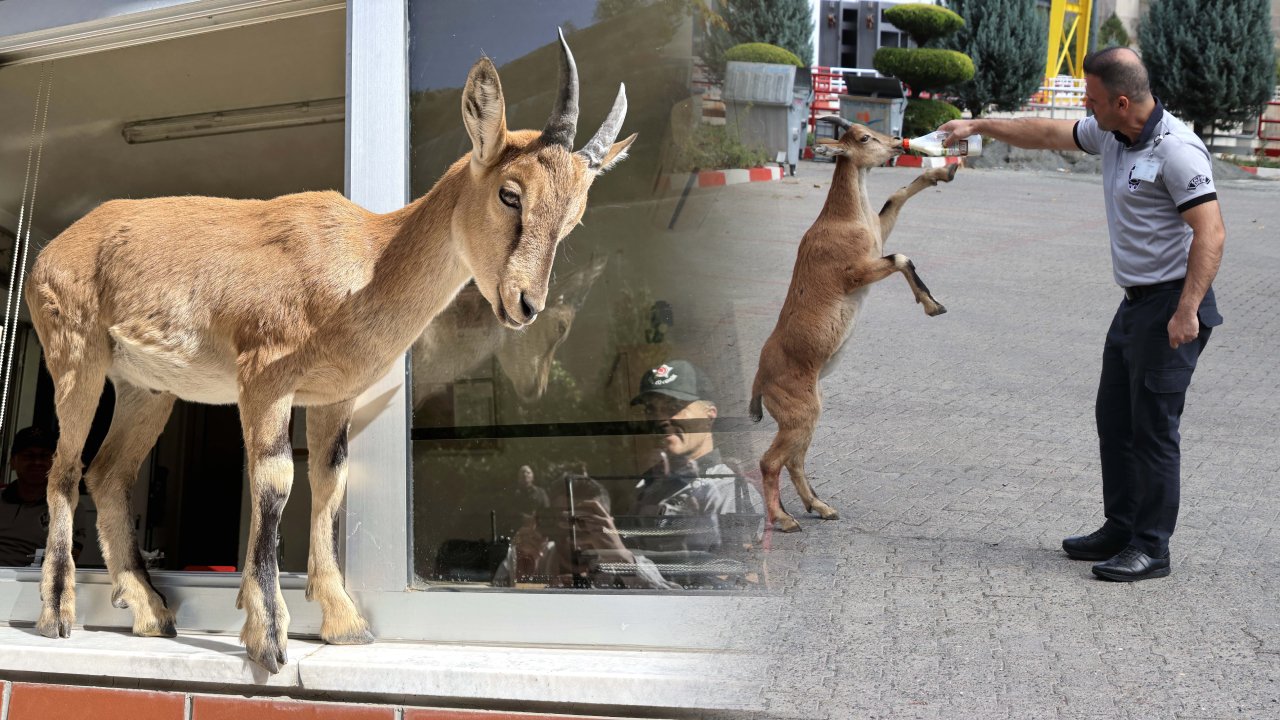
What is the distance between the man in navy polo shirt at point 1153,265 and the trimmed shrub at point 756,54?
0.94 meters

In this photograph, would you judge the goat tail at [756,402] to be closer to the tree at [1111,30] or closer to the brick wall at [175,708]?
the brick wall at [175,708]

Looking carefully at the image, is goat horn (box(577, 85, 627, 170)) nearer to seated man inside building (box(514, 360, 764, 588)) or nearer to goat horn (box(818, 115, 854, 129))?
seated man inside building (box(514, 360, 764, 588))

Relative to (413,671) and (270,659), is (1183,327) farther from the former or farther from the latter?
(270,659)

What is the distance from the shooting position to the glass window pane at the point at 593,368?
134 inches

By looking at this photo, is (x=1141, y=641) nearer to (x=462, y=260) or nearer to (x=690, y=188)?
(x=690, y=188)

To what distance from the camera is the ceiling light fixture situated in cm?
450

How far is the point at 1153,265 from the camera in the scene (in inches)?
195

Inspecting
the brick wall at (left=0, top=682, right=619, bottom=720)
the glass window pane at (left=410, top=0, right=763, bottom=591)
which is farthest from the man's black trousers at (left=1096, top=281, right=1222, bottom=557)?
the brick wall at (left=0, top=682, right=619, bottom=720)

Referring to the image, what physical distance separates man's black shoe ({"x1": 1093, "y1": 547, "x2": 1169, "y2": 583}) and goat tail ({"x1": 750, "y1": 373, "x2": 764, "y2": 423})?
Result: 1.56 m

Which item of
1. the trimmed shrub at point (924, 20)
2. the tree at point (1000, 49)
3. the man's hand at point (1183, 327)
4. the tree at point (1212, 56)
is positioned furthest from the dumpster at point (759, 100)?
the tree at point (1212, 56)

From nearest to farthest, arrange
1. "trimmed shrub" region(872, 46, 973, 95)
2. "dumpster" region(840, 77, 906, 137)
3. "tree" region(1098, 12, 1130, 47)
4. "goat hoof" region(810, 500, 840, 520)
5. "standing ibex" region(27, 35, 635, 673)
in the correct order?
"standing ibex" region(27, 35, 635, 673) < "goat hoof" region(810, 500, 840, 520) < "dumpster" region(840, 77, 906, 137) < "trimmed shrub" region(872, 46, 973, 95) < "tree" region(1098, 12, 1130, 47)

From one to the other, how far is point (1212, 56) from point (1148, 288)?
24256mm

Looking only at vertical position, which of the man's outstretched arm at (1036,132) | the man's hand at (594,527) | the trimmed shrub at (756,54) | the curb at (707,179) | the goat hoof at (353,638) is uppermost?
the trimmed shrub at (756,54)

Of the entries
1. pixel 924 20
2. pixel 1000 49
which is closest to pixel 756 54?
pixel 924 20
